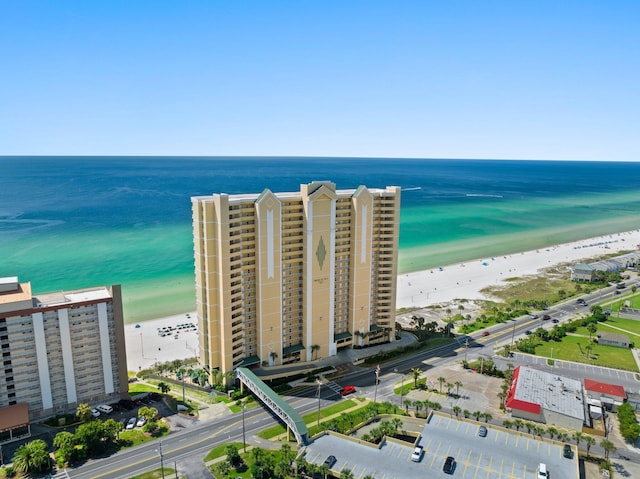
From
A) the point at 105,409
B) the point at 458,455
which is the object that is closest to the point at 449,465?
the point at 458,455

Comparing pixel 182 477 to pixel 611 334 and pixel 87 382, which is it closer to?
pixel 87 382

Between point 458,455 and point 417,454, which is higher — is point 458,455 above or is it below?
below

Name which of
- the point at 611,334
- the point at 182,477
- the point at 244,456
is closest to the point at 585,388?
the point at 611,334

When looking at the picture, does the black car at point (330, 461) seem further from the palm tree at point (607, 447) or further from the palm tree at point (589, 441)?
the palm tree at point (607, 447)

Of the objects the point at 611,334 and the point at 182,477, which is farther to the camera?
the point at 611,334

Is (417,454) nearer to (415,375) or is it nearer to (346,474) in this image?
(346,474)

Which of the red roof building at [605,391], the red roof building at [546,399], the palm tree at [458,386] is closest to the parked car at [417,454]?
the palm tree at [458,386]
